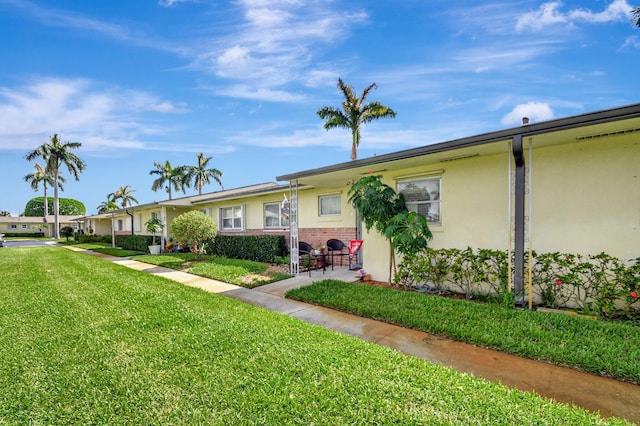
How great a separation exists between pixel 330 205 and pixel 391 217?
4.56m

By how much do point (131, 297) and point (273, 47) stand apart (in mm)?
7860

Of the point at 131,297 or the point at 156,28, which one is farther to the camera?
the point at 156,28

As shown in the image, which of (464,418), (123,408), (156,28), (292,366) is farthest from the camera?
(156,28)

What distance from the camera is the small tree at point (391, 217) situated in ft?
21.4

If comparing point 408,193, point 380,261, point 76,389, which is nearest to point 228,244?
point 380,261

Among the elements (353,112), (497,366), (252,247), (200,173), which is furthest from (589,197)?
(200,173)

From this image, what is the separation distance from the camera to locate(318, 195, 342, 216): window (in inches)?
438

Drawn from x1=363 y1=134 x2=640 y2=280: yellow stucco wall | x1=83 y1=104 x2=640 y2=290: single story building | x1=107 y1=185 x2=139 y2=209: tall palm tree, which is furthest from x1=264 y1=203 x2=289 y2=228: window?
x1=107 y1=185 x2=139 y2=209: tall palm tree

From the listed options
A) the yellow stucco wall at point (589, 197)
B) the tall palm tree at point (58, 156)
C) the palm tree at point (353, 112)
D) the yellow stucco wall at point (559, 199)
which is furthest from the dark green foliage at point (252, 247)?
the tall palm tree at point (58, 156)

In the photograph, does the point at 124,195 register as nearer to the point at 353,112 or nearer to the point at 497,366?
the point at 353,112

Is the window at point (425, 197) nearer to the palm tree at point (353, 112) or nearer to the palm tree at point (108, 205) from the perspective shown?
the palm tree at point (353, 112)

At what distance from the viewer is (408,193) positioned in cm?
771

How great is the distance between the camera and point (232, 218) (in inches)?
639

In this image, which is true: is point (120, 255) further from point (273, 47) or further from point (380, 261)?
point (380, 261)
